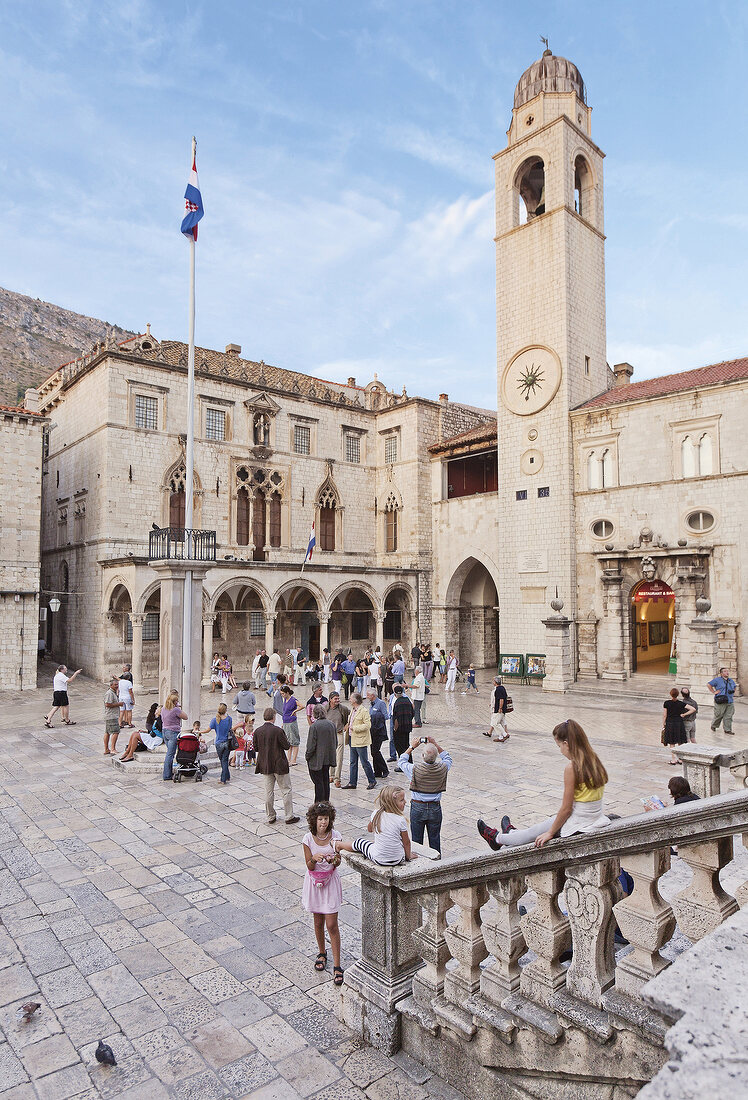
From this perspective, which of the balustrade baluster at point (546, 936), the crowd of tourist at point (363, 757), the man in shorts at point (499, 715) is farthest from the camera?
the man in shorts at point (499, 715)

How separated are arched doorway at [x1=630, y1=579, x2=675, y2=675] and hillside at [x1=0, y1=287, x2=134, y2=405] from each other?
57718mm

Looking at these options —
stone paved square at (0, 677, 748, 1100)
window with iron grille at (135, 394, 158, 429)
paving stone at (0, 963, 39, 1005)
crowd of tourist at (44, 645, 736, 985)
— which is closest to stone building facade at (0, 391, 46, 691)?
window with iron grille at (135, 394, 158, 429)

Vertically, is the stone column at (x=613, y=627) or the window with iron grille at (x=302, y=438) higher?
the window with iron grille at (x=302, y=438)

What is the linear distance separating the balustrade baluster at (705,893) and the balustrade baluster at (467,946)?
42.8 inches

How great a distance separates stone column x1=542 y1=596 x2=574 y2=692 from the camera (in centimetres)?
2130

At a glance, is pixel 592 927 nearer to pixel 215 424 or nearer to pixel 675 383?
pixel 675 383

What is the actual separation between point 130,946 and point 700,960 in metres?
5.16

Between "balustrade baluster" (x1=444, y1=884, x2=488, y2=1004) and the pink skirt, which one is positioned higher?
"balustrade baluster" (x1=444, y1=884, x2=488, y2=1004)

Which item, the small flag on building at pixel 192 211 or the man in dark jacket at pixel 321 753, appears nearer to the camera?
the man in dark jacket at pixel 321 753

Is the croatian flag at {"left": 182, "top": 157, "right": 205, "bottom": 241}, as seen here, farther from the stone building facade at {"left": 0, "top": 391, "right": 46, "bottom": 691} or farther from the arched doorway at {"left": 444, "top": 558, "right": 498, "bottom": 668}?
the arched doorway at {"left": 444, "top": 558, "right": 498, "bottom": 668}

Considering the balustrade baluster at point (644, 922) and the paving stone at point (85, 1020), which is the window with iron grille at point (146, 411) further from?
the balustrade baluster at point (644, 922)

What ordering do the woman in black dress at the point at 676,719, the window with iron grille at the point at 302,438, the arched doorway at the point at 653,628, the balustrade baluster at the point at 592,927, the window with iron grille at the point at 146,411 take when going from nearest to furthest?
the balustrade baluster at the point at 592,927 < the woman in black dress at the point at 676,719 < the arched doorway at the point at 653,628 < the window with iron grille at the point at 146,411 < the window with iron grille at the point at 302,438

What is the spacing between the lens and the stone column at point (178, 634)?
12.0 m

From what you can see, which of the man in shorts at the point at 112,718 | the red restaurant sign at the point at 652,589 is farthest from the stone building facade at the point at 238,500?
the man in shorts at the point at 112,718
